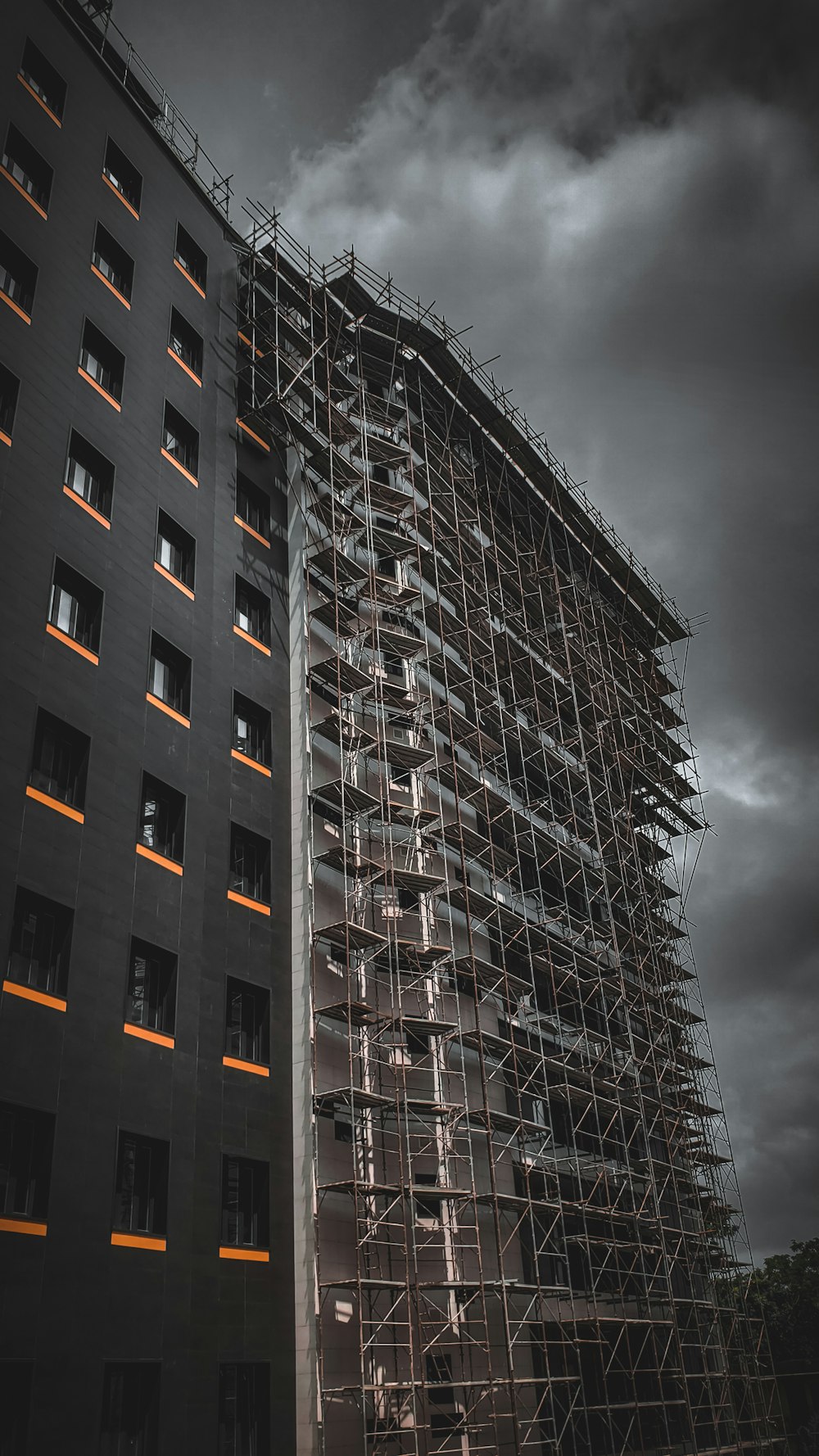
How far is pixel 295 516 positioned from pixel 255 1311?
2008cm

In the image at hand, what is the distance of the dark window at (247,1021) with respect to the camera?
77.3 feet

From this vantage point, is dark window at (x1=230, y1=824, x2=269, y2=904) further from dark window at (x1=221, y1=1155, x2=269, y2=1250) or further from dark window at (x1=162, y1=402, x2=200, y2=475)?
dark window at (x1=162, y1=402, x2=200, y2=475)

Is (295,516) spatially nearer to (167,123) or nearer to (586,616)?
(167,123)

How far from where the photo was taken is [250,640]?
28.0m

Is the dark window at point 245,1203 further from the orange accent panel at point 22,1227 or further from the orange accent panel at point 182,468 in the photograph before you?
the orange accent panel at point 182,468

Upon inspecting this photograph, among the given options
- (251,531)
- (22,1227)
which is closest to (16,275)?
(251,531)

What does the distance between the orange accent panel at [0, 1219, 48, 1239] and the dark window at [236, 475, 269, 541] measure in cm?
1833

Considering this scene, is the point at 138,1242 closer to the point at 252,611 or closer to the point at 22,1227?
the point at 22,1227

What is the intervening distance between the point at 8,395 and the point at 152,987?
1238 cm

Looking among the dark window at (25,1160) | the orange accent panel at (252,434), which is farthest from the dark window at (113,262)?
the dark window at (25,1160)

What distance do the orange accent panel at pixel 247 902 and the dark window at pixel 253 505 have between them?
10.4 m

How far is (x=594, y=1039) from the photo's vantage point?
35.2 meters

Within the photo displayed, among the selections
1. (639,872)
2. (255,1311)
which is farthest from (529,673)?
(255,1311)

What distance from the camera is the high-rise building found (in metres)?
19.3
